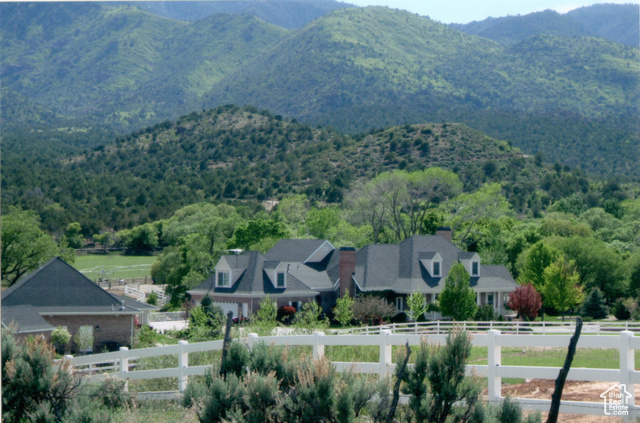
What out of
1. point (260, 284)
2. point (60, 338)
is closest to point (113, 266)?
point (260, 284)

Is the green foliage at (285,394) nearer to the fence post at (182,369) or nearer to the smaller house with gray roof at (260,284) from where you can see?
the fence post at (182,369)

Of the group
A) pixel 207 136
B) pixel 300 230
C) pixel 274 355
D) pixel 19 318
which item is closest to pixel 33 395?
pixel 274 355

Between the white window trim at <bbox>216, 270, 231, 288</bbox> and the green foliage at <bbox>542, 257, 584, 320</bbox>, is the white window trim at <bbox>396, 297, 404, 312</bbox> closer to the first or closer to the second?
the green foliage at <bbox>542, 257, 584, 320</bbox>

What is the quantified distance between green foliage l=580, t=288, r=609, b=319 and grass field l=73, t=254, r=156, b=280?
48.7m

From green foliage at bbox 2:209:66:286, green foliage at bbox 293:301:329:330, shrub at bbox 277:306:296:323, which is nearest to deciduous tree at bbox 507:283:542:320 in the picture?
green foliage at bbox 293:301:329:330

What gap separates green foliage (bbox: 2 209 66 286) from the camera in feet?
184

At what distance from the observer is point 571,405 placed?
33.4 feet

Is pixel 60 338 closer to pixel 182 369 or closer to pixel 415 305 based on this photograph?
pixel 415 305

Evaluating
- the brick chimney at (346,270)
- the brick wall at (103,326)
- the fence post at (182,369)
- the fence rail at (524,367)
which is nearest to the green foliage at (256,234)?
the brick chimney at (346,270)

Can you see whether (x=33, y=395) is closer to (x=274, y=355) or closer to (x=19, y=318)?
(x=274, y=355)

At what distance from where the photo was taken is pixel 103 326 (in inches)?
1476

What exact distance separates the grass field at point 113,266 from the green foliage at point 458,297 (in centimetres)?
4523

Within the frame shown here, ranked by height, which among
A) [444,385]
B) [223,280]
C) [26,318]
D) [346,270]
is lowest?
[26,318]

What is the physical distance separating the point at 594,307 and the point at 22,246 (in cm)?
3936
